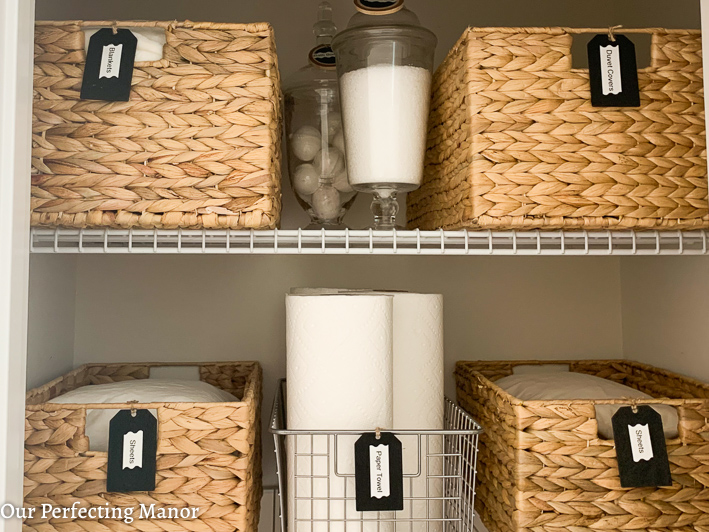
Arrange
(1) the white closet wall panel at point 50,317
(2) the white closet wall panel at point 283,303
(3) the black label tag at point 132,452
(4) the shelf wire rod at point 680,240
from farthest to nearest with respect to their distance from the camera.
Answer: (2) the white closet wall panel at point 283,303
(1) the white closet wall panel at point 50,317
(4) the shelf wire rod at point 680,240
(3) the black label tag at point 132,452

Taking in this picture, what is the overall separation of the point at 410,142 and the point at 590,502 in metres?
0.59

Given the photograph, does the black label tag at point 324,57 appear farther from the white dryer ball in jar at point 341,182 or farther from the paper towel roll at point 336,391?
the paper towel roll at point 336,391

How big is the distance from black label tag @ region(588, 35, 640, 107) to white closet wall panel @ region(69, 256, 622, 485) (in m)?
0.52

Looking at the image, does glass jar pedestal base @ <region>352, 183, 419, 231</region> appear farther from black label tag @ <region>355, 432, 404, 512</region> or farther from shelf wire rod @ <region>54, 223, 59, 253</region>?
shelf wire rod @ <region>54, 223, 59, 253</region>

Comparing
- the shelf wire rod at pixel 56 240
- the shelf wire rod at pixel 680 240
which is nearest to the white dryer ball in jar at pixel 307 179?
the shelf wire rod at pixel 56 240

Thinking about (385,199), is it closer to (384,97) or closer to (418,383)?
(384,97)

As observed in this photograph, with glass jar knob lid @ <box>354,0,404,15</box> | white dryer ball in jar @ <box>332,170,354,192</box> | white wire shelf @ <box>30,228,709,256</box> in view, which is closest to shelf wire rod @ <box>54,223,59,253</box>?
white wire shelf @ <box>30,228,709,256</box>

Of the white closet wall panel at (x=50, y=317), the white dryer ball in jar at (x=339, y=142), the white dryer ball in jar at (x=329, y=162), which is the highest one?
the white dryer ball in jar at (x=339, y=142)

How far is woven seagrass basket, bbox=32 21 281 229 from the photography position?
86 cm

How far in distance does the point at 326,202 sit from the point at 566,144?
1.34 feet

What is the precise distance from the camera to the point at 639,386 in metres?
1.24

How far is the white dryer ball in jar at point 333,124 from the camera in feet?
3.57

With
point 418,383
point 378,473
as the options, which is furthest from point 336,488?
point 418,383

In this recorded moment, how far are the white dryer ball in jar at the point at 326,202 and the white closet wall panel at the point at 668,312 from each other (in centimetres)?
64
